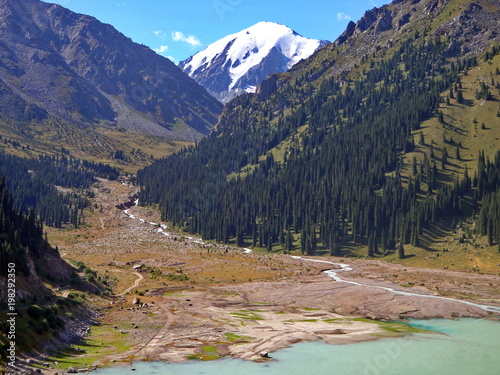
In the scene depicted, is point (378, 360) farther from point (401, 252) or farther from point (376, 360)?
point (401, 252)

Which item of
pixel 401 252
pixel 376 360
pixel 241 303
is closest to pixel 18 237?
pixel 241 303

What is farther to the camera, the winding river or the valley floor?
the valley floor

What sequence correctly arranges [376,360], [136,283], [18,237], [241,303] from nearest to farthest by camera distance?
[376,360]
[18,237]
[241,303]
[136,283]

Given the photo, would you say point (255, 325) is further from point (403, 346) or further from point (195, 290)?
point (195, 290)

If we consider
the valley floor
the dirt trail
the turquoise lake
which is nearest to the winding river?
the turquoise lake

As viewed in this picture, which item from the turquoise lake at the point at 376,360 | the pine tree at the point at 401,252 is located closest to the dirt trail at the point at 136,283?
the turquoise lake at the point at 376,360

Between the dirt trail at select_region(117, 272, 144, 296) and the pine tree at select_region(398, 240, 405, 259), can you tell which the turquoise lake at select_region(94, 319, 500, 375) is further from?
the pine tree at select_region(398, 240, 405, 259)

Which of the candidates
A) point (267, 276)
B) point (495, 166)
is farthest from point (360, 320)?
point (495, 166)
